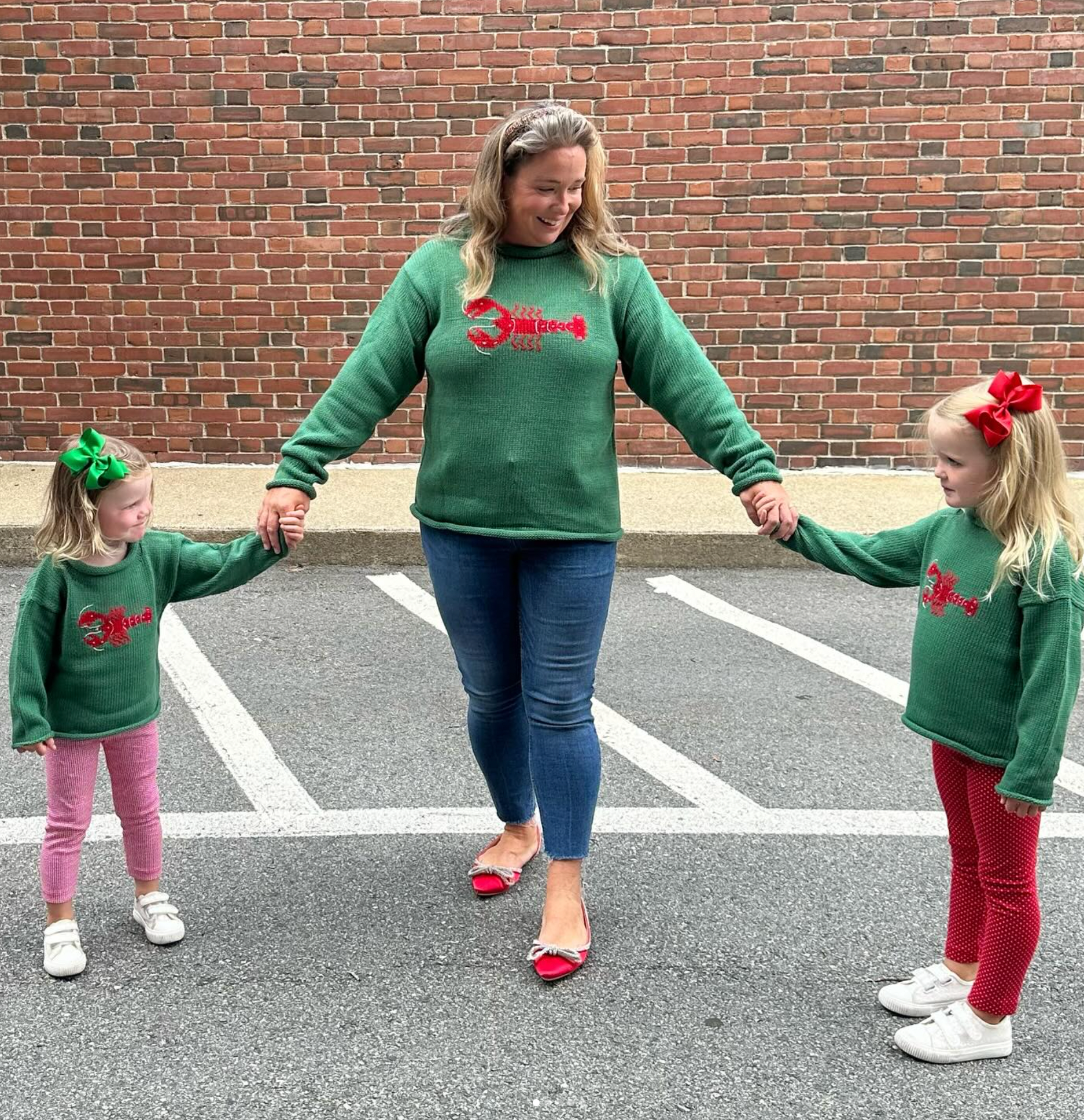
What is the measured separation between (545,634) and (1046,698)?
1136 mm

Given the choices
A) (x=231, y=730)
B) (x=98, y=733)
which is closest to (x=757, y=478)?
(x=98, y=733)

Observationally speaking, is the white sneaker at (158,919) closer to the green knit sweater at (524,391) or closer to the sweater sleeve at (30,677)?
the sweater sleeve at (30,677)

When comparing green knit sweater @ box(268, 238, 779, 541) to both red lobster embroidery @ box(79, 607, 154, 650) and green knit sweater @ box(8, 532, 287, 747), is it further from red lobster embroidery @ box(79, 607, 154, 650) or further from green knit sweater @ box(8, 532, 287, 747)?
red lobster embroidery @ box(79, 607, 154, 650)

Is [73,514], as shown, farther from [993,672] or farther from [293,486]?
[993,672]

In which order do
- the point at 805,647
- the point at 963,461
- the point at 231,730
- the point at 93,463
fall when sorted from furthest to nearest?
the point at 805,647, the point at 231,730, the point at 93,463, the point at 963,461

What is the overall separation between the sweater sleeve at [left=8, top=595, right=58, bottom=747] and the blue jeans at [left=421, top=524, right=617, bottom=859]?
0.92m

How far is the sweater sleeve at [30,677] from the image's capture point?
2744 millimetres

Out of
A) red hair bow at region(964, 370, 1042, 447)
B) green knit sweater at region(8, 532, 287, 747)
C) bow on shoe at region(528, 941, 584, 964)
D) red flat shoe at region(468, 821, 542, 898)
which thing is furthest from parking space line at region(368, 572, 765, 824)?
red hair bow at region(964, 370, 1042, 447)

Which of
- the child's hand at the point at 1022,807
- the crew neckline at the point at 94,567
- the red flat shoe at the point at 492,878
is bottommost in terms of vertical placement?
the red flat shoe at the point at 492,878

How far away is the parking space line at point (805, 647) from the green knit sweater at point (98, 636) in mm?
2673

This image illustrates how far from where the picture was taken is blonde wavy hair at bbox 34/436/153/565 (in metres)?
2.73

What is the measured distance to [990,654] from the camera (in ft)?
8.07

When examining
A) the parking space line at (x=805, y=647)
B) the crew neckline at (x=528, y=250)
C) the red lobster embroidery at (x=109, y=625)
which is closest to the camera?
the red lobster embroidery at (x=109, y=625)

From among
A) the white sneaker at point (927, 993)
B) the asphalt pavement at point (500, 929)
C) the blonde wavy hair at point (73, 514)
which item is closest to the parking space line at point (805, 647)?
the asphalt pavement at point (500, 929)
